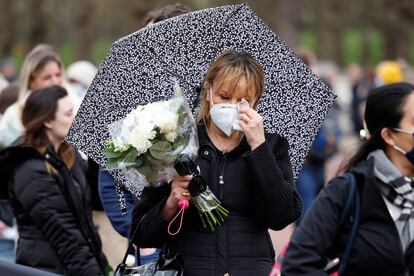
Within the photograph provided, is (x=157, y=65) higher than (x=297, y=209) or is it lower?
higher

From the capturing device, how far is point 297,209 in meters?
4.90

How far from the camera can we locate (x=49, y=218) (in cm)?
621

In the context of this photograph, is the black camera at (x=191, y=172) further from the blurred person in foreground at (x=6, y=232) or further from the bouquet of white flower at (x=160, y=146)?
the blurred person in foreground at (x=6, y=232)

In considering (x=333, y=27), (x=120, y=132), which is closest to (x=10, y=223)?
(x=120, y=132)

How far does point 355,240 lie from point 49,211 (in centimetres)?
236

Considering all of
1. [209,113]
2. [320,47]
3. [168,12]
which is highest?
[168,12]

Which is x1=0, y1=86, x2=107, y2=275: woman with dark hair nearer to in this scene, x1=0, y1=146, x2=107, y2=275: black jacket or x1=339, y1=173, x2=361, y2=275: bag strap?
x1=0, y1=146, x2=107, y2=275: black jacket

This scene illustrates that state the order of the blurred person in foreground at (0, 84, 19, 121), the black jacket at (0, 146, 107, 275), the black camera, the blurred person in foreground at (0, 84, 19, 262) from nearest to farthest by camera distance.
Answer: the black camera → the black jacket at (0, 146, 107, 275) → the blurred person in foreground at (0, 84, 19, 262) → the blurred person in foreground at (0, 84, 19, 121)

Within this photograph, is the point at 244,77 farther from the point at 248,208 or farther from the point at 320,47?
the point at 320,47

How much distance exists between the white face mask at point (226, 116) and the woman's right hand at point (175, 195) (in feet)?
0.91

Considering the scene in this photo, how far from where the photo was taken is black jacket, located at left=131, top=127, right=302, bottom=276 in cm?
480

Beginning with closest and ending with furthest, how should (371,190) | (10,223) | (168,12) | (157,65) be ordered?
1. (371,190)
2. (157,65)
3. (168,12)
4. (10,223)

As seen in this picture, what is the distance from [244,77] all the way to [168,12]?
1458 millimetres

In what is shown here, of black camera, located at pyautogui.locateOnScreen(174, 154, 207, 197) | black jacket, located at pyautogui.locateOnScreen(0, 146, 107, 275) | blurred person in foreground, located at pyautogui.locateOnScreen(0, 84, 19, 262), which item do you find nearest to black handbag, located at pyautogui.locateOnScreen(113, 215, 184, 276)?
black camera, located at pyautogui.locateOnScreen(174, 154, 207, 197)
